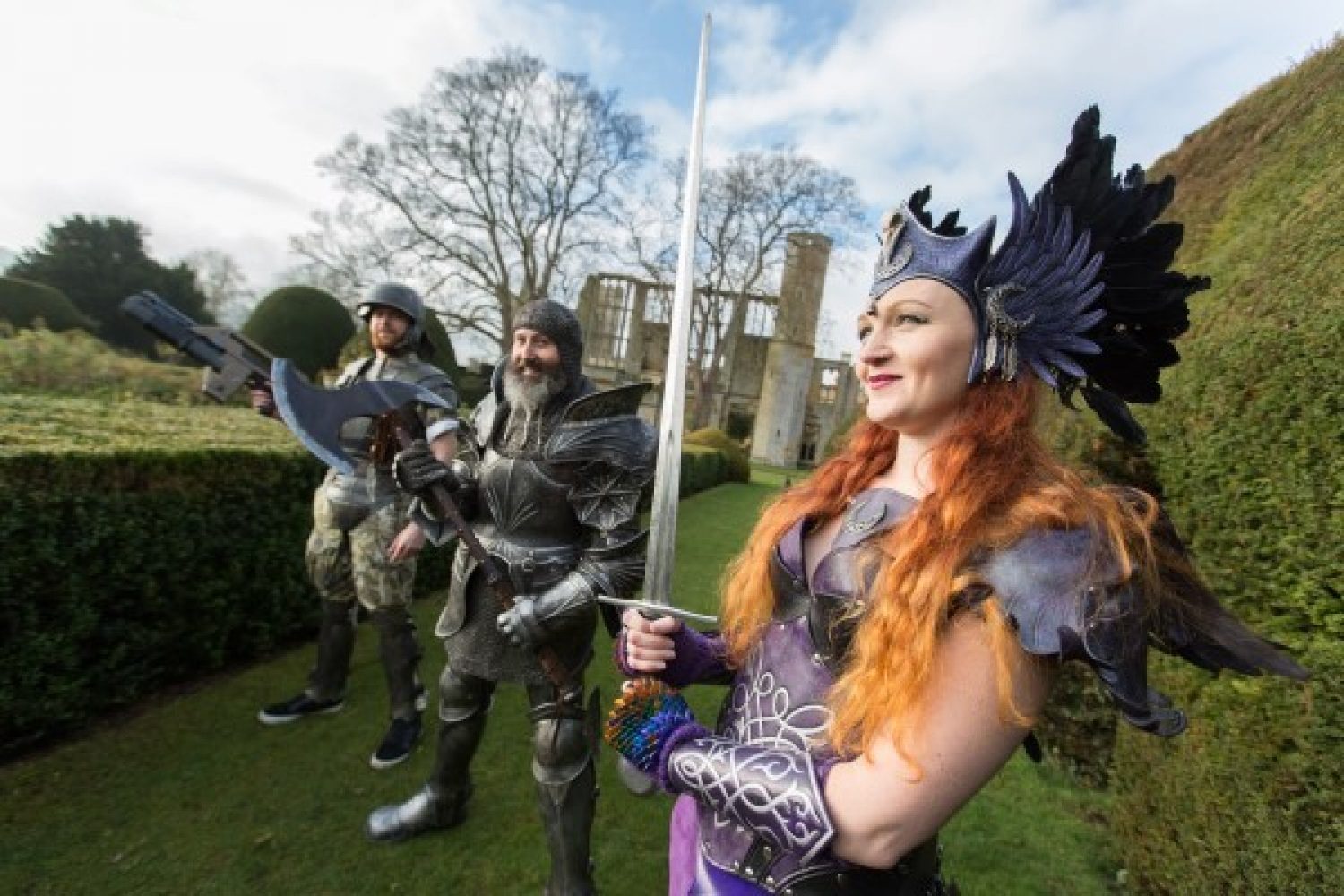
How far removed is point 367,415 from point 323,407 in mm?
146

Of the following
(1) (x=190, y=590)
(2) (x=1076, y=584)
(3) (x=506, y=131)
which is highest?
(3) (x=506, y=131)

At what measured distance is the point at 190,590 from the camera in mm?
3961

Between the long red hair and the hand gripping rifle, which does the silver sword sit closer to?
the long red hair

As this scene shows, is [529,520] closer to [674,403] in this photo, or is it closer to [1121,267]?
[674,403]

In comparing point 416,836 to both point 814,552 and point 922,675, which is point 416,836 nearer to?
point 814,552

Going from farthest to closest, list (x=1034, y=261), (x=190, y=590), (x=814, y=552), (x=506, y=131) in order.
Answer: (x=506, y=131) < (x=190, y=590) < (x=814, y=552) < (x=1034, y=261)

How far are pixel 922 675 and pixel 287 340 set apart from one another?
15306 millimetres

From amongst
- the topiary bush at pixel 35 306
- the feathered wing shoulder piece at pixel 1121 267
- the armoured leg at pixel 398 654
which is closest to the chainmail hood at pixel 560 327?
the feathered wing shoulder piece at pixel 1121 267

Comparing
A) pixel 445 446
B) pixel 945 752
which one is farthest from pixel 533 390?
pixel 945 752

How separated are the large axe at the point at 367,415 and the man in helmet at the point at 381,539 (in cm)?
84

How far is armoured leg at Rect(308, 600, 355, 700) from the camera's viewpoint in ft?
13.3

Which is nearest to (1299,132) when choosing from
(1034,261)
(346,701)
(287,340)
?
(1034,261)

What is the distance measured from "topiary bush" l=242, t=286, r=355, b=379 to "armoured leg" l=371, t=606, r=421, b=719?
11.6m

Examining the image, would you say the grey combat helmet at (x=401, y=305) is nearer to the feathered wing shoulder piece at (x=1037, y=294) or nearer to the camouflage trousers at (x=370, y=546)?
the camouflage trousers at (x=370, y=546)
